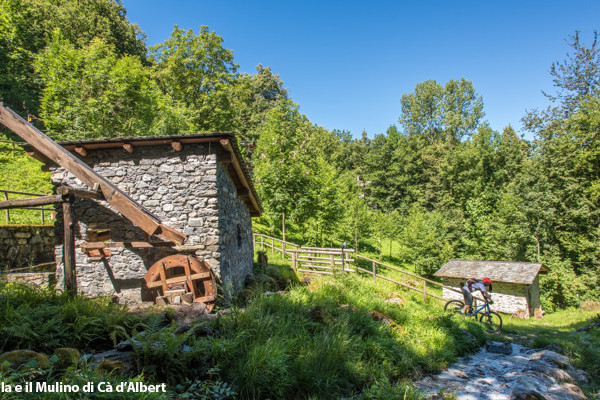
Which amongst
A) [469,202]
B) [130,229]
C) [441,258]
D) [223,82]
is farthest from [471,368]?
[469,202]

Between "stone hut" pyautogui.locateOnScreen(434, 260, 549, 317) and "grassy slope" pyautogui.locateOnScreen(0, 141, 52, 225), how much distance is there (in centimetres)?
2275

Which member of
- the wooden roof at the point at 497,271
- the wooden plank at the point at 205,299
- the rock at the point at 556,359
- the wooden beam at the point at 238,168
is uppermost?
the wooden beam at the point at 238,168

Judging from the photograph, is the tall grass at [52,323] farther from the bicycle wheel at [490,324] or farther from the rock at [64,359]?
the bicycle wheel at [490,324]

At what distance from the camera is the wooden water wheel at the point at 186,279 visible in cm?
673

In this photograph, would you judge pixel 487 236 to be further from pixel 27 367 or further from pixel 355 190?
pixel 27 367

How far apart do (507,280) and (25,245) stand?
23.5 meters

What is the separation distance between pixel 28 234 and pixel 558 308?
30.1 metres

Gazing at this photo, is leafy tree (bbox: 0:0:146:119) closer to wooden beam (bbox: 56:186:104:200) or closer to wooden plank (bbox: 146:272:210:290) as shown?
wooden beam (bbox: 56:186:104:200)

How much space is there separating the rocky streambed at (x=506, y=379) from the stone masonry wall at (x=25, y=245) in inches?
472

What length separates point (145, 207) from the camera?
738 cm

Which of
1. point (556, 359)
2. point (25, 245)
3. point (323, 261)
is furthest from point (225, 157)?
point (556, 359)

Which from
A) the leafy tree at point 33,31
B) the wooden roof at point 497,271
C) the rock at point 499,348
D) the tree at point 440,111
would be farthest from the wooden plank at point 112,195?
the tree at point 440,111

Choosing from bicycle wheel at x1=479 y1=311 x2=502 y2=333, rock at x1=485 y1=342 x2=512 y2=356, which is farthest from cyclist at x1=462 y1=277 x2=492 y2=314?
rock at x1=485 y1=342 x2=512 y2=356

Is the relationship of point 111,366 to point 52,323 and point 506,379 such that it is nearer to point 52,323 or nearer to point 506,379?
point 52,323
